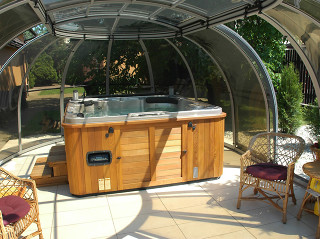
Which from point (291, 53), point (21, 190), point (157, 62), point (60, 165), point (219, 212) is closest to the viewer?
point (21, 190)

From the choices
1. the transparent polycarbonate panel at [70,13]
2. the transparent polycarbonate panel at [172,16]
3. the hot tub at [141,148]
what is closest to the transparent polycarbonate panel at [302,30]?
the hot tub at [141,148]

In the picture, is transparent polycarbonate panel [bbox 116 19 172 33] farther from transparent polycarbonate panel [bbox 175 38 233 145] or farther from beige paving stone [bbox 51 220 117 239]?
beige paving stone [bbox 51 220 117 239]

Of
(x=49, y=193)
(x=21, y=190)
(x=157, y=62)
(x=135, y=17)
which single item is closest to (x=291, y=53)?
(x=157, y=62)

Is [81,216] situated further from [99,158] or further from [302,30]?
[302,30]

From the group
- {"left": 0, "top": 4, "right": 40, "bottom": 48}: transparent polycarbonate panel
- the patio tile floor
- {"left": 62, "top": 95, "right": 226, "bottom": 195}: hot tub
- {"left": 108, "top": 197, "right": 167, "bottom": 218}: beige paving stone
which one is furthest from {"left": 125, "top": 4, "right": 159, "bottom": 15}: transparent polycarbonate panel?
{"left": 108, "top": 197, "right": 167, "bottom": 218}: beige paving stone

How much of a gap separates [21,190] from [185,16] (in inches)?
144

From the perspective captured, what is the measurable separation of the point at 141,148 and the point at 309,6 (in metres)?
2.71

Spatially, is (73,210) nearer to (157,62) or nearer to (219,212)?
(219,212)

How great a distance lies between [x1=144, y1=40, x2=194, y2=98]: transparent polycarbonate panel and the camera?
7691mm

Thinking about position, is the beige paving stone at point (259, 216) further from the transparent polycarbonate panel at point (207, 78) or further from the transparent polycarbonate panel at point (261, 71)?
the transparent polycarbonate panel at point (207, 78)

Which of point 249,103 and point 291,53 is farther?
point 291,53

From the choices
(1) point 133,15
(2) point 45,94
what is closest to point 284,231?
(1) point 133,15

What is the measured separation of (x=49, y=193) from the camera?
14.6 feet

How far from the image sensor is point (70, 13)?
4.88 m
